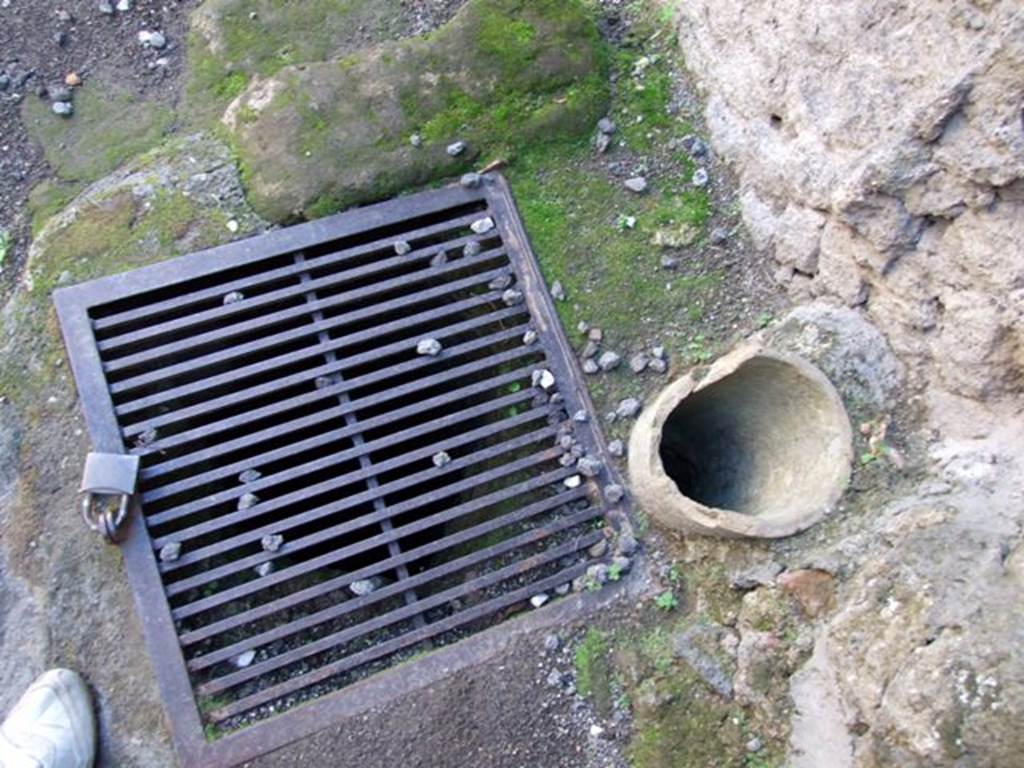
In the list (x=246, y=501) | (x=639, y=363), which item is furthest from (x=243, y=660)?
(x=639, y=363)

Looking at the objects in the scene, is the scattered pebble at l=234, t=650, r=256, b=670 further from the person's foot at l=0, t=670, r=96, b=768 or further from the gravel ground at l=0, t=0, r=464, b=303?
the gravel ground at l=0, t=0, r=464, b=303

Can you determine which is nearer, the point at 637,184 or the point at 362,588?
the point at 362,588

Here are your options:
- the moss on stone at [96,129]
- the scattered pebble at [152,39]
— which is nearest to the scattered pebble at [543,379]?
the moss on stone at [96,129]

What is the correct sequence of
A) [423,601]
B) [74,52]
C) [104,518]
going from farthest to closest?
[74,52], [423,601], [104,518]

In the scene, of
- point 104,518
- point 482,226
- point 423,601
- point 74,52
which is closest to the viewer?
point 104,518

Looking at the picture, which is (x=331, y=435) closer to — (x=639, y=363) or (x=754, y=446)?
(x=639, y=363)

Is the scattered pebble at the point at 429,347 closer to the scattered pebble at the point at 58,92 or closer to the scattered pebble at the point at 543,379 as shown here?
the scattered pebble at the point at 543,379

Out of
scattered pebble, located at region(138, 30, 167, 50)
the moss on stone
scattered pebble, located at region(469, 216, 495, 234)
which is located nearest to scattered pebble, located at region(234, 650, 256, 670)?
scattered pebble, located at region(469, 216, 495, 234)
